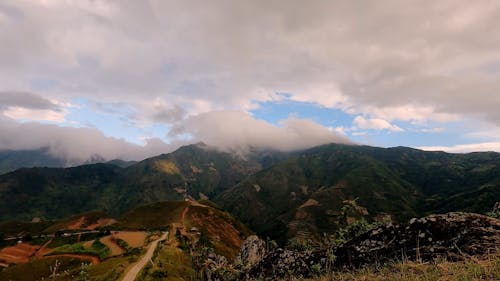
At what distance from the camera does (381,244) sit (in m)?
14.2

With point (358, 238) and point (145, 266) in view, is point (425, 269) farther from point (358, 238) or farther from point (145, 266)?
point (145, 266)

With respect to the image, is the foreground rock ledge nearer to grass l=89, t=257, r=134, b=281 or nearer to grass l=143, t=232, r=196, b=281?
grass l=143, t=232, r=196, b=281

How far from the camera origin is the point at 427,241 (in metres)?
13.0

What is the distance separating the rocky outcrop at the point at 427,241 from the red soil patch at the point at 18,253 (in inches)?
6454

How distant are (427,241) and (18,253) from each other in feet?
594

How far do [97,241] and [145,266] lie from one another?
67.5 m

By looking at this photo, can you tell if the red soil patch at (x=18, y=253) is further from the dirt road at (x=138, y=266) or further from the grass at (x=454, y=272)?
the grass at (x=454, y=272)

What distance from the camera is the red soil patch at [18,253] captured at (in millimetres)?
134125

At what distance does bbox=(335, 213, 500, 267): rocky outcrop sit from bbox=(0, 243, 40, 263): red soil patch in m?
164

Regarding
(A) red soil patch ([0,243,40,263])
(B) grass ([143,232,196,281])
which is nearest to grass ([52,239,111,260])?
(B) grass ([143,232,196,281])

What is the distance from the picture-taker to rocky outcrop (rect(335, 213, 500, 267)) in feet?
37.1

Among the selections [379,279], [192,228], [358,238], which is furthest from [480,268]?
[192,228]

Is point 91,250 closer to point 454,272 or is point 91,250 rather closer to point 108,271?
point 108,271

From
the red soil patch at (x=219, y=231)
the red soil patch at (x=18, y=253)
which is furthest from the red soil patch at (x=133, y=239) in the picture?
the red soil patch at (x=219, y=231)
